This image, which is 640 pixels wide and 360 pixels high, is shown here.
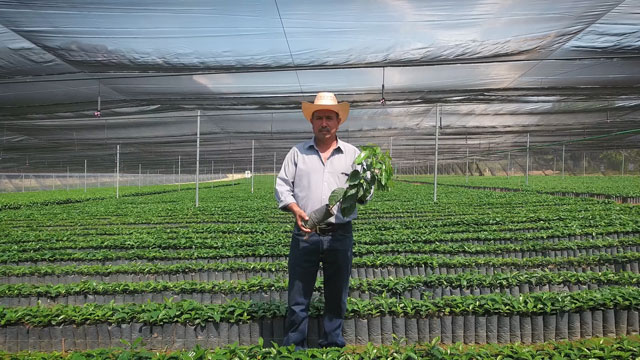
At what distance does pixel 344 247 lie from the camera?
3.45 metres

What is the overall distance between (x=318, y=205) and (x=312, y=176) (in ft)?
0.79

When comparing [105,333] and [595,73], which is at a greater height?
[595,73]

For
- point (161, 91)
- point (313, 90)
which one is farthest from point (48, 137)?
point (313, 90)

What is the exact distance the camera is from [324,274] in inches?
140

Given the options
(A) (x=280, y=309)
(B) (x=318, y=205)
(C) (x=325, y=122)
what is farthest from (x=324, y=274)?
(C) (x=325, y=122)

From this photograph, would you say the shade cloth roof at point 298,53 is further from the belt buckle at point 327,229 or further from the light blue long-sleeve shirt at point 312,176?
the belt buckle at point 327,229

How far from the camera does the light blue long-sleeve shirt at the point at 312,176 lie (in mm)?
3426

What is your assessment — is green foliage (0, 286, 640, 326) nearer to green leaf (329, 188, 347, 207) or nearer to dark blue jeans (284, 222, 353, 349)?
dark blue jeans (284, 222, 353, 349)

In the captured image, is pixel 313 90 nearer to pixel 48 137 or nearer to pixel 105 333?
pixel 105 333

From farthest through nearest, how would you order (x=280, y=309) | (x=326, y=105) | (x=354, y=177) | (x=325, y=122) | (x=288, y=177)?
1. (x=280, y=309)
2. (x=288, y=177)
3. (x=325, y=122)
4. (x=326, y=105)
5. (x=354, y=177)

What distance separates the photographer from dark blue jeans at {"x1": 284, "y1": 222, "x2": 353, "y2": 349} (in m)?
3.44

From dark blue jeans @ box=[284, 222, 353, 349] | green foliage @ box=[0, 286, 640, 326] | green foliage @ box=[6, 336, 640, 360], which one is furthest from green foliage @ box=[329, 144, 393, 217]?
green foliage @ box=[0, 286, 640, 326]

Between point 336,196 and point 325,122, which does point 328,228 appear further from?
point 325,122

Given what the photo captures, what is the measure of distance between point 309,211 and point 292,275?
1.85 ft
